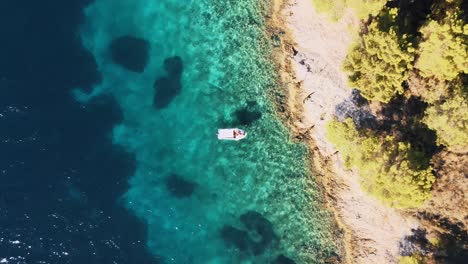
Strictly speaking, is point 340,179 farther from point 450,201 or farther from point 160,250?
point 160,250

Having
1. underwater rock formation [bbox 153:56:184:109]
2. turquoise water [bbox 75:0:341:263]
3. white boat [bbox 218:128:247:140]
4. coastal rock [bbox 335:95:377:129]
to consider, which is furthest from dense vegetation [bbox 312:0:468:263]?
underwater rock formation [bbox 153:56:184:109]

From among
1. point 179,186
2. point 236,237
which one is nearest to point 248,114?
point 179,186

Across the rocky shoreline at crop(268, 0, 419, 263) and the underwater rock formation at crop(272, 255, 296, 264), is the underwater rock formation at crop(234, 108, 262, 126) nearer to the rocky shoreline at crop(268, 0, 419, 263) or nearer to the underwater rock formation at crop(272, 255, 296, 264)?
the rocky shoreline at crop(268, 0, 419, 263)

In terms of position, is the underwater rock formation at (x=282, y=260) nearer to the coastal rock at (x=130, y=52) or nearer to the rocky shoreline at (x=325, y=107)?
the rocky shoreline at (x=325, y=107)

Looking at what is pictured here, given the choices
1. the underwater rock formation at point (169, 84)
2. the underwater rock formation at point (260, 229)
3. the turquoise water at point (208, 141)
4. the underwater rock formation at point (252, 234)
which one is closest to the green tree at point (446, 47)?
the turquoise water at point (208, 141)

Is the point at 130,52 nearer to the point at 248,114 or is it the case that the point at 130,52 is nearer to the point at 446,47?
the point at 248,114

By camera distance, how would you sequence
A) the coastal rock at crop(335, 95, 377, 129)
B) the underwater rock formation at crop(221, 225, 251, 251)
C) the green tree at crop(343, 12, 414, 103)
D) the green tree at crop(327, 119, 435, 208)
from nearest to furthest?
the green tree at crop(343, 12, 414, 103) → the green tree at crop(327, 119, 435, 208) → the coastal rock at crop(335, 95, 377, 129) → the underwater rock formation at crop(221, 225, 251, 251)
